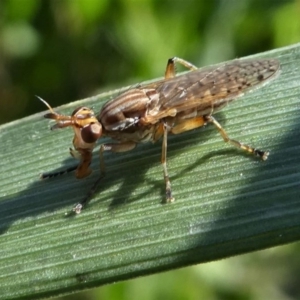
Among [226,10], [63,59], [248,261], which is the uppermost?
[226,10]

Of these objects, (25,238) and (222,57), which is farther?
(222,57)

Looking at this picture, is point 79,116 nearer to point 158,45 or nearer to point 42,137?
point 42,137

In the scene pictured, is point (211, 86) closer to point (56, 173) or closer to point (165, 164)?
point (165, 164)

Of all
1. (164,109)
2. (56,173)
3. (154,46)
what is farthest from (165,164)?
(154,46)

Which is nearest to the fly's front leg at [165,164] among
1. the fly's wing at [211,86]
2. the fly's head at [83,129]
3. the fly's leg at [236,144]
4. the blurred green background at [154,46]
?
the fly's wing at [211,86]

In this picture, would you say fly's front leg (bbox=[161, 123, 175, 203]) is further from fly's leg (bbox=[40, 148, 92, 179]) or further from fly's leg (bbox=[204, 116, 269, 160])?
fly's leg (bbox=[40, 148, 92, 179])

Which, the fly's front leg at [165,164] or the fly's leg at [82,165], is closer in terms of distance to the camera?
the fly's front leg at [165,164]

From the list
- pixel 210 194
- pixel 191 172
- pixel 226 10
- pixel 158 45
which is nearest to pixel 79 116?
pixel 191 172

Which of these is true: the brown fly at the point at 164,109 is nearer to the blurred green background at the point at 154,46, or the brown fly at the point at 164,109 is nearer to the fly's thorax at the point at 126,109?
the fly's thorax at the point at 126,109
